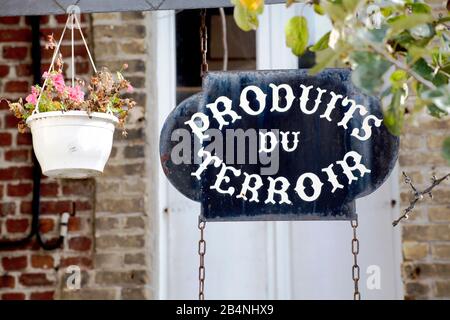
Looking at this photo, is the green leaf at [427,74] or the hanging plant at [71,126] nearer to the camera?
the green leaf at [427,74]

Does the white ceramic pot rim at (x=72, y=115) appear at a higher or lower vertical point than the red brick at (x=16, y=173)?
higher

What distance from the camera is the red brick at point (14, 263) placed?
13.7ft

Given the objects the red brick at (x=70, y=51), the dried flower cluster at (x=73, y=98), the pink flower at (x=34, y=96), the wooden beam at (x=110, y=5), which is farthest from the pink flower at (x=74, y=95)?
the red brick at (x=70, y=51)

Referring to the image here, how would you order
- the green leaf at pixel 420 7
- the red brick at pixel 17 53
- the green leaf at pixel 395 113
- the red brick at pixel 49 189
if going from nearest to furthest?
the green leaf at pixel 395 113, the green leaf at pixel 420 7, the red brick at pixel 49 189, the red brick at pixel 17 53

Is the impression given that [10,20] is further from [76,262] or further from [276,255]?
[276,255]

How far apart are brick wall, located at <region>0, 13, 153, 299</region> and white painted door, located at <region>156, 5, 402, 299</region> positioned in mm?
215

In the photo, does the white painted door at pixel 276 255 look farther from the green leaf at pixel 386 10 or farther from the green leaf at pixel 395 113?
the green leaf at pixel 395 113

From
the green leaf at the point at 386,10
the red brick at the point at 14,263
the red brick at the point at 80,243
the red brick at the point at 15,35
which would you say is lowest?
the red brick at the point at 14,263

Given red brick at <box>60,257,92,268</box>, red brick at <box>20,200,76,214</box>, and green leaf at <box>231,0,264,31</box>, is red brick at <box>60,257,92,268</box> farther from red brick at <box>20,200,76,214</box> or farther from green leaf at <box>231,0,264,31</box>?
green leaf at <box>231,0,264,31</box>

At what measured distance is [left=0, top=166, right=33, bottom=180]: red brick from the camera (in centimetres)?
425

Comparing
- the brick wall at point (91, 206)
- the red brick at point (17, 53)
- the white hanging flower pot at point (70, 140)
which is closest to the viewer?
the white hanging flower pot at point (70, 140)

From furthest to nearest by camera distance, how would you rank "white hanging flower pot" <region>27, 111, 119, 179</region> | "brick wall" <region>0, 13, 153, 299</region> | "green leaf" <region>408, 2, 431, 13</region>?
1. "brick wall" <region>0, 13, 153, 299</region>
2. "white hanging flower pot" <region>27, 111, 119, 179</region>
3. "green leaf" <region>408, 2, 431, 13</region>

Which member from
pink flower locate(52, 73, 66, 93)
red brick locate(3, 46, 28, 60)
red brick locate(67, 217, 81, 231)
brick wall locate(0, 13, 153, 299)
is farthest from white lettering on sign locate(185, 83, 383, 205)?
red brick locate(3, 46, 28, 60)
